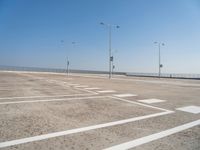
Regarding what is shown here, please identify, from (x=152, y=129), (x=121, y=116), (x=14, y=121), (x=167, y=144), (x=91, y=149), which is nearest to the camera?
(x=91, y=149)

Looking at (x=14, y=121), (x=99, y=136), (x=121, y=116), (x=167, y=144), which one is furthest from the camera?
(x=121, y=116)

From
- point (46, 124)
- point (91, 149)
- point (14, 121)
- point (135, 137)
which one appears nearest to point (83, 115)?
point (46, 124)

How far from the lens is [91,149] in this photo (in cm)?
407

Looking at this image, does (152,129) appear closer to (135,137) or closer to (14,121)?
(135,137)

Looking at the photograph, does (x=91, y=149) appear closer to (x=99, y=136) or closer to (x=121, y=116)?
(x=99, y=136)

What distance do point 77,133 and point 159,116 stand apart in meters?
3.29

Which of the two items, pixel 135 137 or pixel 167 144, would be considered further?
pixel 135 137

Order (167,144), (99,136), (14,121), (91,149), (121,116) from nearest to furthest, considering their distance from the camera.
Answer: (91,149) → (167,144) → (99,136) → (14,121) → (121,116)

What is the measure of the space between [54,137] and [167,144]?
7.94ft

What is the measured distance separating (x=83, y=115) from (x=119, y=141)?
262cm

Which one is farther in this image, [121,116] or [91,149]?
[121,116]

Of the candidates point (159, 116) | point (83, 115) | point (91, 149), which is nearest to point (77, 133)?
point (91, 149)

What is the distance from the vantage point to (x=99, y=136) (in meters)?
4.86

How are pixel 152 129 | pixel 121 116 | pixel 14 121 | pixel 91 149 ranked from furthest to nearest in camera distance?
pixel 121 116
pixel 14 121
pixel 152 129
pixel 91 149
